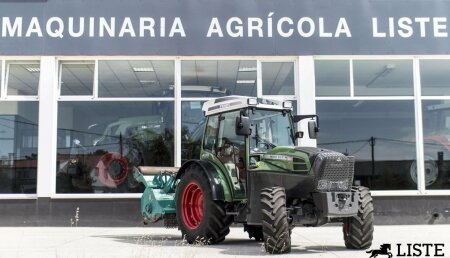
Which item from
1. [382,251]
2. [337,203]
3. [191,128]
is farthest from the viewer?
[191,128]

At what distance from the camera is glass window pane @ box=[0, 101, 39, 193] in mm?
Result: 13406

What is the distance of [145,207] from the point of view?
34.1 feet

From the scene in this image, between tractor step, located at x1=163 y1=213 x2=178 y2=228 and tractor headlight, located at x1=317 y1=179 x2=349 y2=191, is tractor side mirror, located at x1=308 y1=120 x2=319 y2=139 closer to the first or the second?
tractor headlight, located at x1=317 y1=179 x2=349 y2=191

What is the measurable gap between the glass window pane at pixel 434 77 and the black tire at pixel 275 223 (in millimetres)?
7404

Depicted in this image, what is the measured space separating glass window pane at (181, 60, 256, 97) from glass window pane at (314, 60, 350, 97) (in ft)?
4.94

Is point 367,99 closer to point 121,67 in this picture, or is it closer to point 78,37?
point 121,67

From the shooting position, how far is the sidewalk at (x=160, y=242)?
8.10 m

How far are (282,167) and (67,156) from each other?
667 centimetres

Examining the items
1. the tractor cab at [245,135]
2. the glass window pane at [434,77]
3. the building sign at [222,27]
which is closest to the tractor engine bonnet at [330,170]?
the tractor cab at [245,135]

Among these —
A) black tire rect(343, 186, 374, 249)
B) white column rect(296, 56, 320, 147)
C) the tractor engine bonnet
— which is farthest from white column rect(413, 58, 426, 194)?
the tractor engine bonnet

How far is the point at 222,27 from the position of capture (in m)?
13.6
